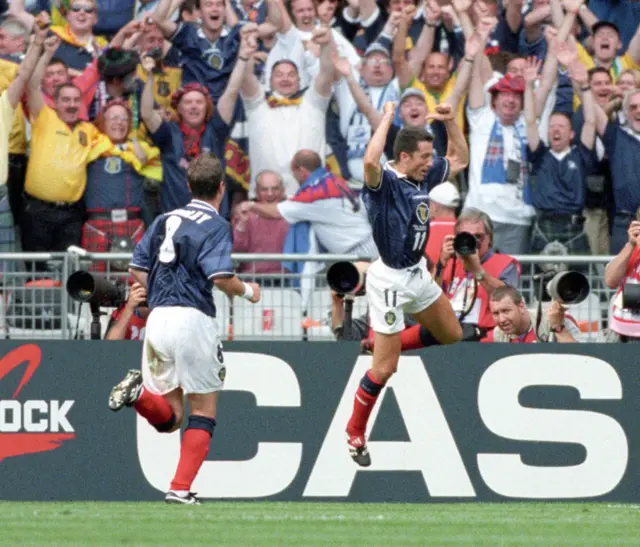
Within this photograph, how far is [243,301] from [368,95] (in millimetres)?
3329

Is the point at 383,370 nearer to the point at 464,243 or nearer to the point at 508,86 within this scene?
the point at 464,243

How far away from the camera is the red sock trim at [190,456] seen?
9.15 metres

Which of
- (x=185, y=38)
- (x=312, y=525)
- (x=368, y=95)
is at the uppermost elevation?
(x=185, y=38)

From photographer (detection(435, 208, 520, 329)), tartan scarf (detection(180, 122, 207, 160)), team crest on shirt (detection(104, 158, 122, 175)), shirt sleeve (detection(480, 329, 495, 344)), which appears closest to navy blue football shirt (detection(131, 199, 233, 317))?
photographer (detection(435, 208, 520, 329))

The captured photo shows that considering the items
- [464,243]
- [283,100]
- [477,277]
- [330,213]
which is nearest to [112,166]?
[283,100]

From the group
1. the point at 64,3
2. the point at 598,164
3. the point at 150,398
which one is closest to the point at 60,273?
the point at 150,398

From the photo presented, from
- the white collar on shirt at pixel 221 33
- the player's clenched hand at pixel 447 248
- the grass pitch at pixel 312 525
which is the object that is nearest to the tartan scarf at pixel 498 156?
the white collar on shirt at pixel 221 33

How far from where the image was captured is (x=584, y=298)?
10.4m

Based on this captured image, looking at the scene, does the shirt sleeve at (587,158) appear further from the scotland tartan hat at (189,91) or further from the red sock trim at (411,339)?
the red sock trim at (411,339)

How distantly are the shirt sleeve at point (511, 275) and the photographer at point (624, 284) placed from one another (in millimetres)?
645

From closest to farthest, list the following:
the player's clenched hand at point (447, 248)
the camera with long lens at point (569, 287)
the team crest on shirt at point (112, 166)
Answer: the camera with long lens at point (569, 287), the player's clenched hand at point (447, 248), the team crest on shirt at point (112, 166)

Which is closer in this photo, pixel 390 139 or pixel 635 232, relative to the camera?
pixel 635 232

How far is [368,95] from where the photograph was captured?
13.8m

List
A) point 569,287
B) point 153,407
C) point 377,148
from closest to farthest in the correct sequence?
point 377,148, point 153,407, point 569,287
